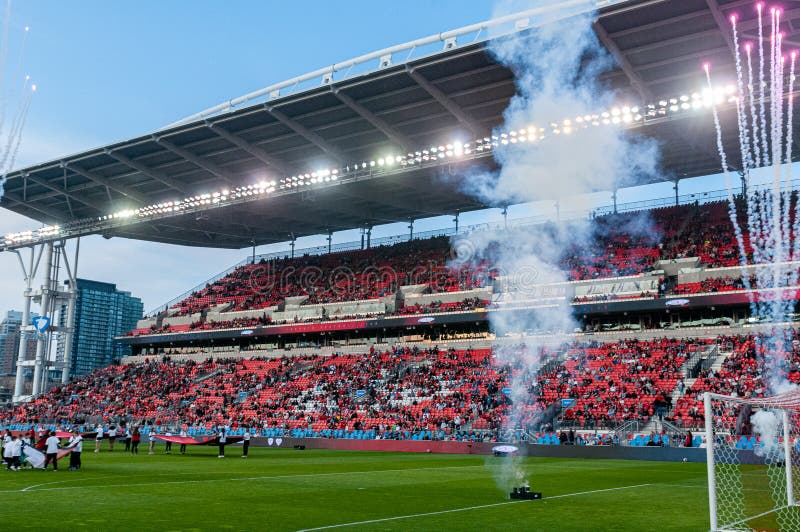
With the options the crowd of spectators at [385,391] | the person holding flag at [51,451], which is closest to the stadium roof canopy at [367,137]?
the crowd of spectators at [385,391]

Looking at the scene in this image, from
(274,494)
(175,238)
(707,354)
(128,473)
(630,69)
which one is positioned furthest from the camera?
(175,238)

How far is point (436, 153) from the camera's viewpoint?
45.8 meters

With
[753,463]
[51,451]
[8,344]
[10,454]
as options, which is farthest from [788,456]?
[8,344]

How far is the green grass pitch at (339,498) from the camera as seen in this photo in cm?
1245

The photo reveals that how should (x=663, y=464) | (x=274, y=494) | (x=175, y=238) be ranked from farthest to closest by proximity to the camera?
1. (x=175, y=238)
2. (x=663, y=464)
3. (x=274, y=494)

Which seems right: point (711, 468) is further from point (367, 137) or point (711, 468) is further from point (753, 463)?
point (367, 137)

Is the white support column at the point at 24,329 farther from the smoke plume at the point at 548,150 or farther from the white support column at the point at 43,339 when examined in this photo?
the smoke plume at the point at 548,150

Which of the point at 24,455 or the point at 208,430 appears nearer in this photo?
the point at 24,455

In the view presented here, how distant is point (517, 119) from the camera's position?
42.7m

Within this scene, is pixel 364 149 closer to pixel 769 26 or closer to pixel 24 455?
pixel 769 26

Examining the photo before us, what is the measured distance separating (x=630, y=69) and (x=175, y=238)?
47.5 m

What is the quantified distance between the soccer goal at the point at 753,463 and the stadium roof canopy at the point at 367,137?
16139 mm

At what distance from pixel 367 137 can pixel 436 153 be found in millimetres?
5016

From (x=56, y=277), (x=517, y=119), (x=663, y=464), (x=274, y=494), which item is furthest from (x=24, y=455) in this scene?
(x=56, y=277)
